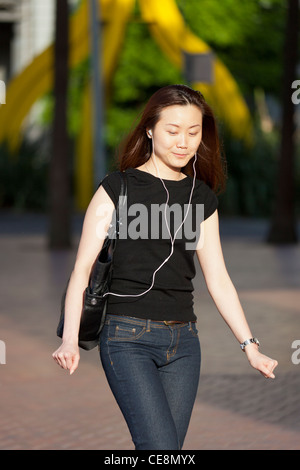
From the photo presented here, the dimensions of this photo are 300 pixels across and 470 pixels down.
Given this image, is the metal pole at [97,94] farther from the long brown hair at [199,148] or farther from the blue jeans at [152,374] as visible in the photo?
the blue jeans at [152,374]

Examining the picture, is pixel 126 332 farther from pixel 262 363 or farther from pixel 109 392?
pixel 109 392

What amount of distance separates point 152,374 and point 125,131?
1.08 m

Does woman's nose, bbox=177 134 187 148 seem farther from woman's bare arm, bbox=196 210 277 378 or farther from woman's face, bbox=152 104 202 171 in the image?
woman's bare arm, bbox=196 210 277 378

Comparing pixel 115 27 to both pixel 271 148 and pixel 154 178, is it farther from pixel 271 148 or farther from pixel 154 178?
pixel 154 178

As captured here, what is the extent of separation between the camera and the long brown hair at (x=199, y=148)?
375cm

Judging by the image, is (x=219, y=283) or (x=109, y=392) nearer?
(x=219, y=283)

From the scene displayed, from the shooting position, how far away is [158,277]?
145 inches

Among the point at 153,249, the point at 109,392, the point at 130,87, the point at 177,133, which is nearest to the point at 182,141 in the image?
the point at 177,133

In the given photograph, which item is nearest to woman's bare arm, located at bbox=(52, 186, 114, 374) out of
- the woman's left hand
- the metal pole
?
the woman's left hand

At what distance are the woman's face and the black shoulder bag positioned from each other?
0.83ft

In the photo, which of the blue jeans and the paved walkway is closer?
the blue jeans

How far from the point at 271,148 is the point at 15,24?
16982 millimetres

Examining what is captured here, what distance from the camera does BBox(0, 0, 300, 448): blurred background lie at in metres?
11.8

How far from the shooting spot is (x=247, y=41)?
121ft
